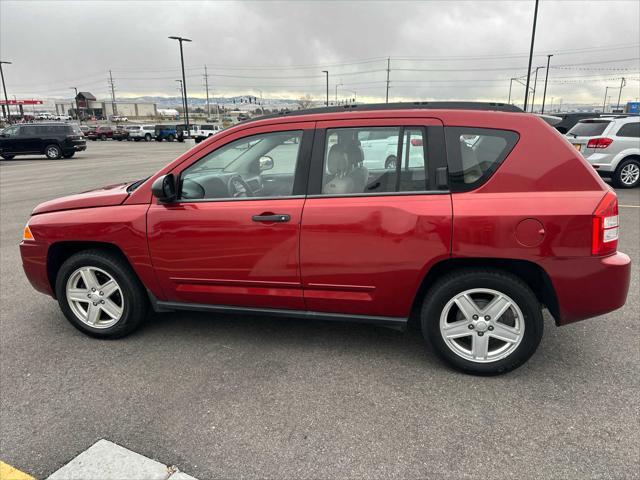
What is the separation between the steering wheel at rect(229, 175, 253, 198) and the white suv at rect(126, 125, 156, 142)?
47.1 m

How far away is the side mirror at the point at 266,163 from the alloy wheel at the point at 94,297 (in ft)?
4.77

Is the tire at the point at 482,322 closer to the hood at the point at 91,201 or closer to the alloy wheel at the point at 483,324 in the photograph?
the alloy wheel at the point at 483,324

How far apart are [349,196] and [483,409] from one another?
1525 millimetres

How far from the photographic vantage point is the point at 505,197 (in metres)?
2.80

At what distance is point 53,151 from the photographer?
23.6 m

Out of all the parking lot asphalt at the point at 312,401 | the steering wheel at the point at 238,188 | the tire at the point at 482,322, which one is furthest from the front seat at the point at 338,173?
the parking lot asphalt at the point at 312,401

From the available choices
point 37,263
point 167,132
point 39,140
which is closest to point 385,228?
point 37,263

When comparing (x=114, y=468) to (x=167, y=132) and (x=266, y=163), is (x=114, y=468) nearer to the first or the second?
(x=266, y=163)

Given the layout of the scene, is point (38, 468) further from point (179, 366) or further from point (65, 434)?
point (179, 366)

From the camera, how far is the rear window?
424 inches

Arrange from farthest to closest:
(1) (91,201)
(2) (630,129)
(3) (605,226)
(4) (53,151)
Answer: (4) (53,151) → (2) (630,129) → (1) (91,201) → (3) (605,226)

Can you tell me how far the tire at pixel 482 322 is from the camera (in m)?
2.88

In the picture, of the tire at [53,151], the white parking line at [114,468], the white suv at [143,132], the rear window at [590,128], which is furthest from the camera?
the white suv at [143,132]

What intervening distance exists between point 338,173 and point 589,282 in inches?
66.8
